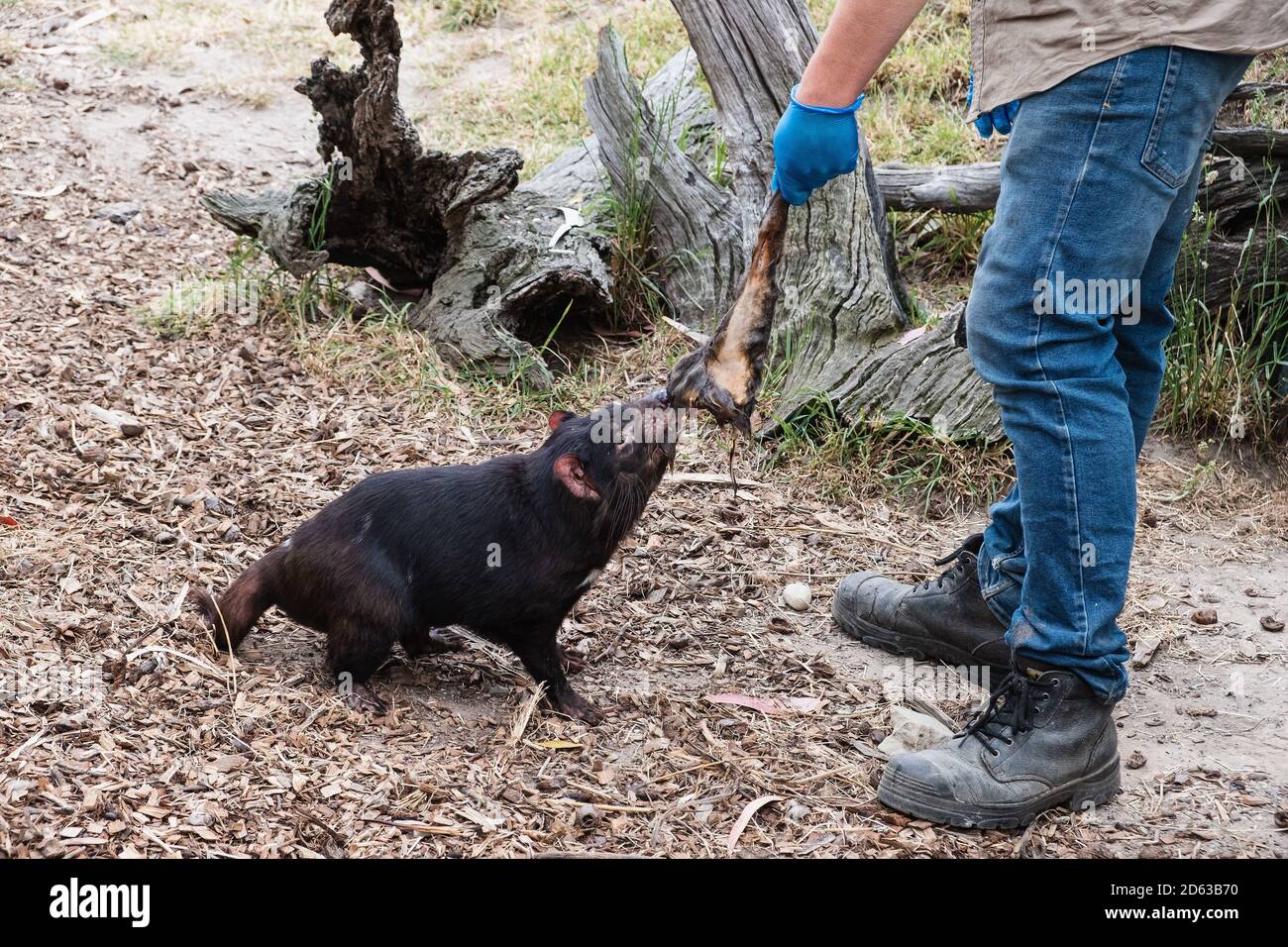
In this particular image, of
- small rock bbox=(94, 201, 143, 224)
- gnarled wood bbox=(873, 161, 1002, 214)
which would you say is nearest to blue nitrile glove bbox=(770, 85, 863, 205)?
gnarled wood bbox=(873, 161, 1002, 214)

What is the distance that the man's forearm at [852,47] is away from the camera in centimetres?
236

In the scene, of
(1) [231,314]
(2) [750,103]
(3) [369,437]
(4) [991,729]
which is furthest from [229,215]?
(4) [991,729]

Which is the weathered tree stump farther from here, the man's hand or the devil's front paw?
the devil's front paw

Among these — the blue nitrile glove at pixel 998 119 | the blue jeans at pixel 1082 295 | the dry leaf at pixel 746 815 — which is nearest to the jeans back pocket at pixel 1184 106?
the blue jeans at pixel 1082 295

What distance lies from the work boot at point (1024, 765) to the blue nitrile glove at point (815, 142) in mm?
1176

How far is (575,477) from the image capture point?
3.14 metres

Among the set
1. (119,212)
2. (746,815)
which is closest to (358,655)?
(746,815)

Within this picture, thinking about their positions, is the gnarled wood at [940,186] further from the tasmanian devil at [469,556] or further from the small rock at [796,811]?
the small rock at [796,811]

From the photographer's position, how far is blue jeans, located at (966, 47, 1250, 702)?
2246 millimetres

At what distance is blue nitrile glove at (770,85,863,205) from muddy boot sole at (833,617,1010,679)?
129 centimetres

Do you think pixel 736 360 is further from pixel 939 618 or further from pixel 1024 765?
pixel 1024 765

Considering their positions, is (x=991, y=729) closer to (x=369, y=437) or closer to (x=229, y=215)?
(x=369, y=437)

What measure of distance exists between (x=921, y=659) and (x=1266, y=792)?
0.93 meters

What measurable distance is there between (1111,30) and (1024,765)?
1490 mm
